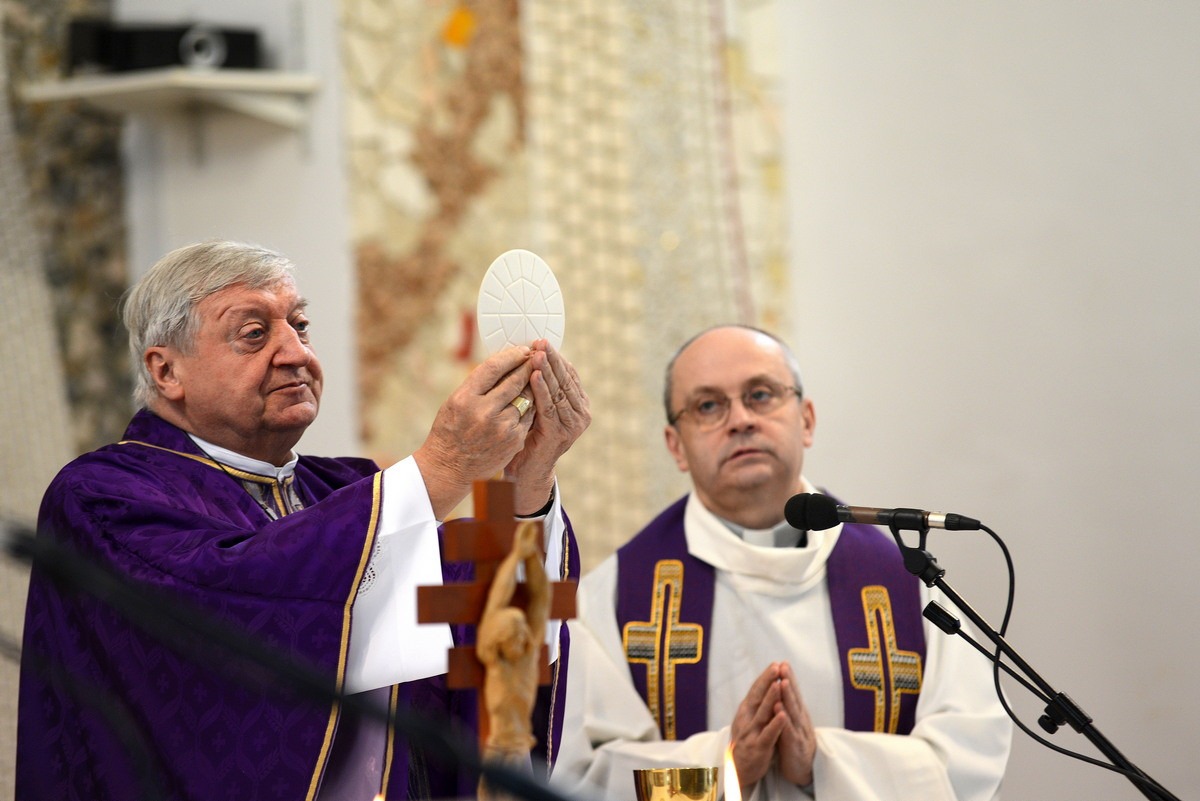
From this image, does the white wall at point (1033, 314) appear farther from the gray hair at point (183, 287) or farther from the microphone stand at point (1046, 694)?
the gray hair at point (183, 287)

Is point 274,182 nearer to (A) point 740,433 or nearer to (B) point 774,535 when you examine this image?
(A) point 740,433

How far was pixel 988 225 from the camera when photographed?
18.2 ft

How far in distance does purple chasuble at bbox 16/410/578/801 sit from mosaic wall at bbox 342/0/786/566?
3170mm

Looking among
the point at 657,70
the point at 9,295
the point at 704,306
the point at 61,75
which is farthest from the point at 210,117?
the point at 704,306

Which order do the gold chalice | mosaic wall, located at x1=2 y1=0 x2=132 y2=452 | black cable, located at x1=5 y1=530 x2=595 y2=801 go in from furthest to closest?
mosaic wall, located at x1=2 y1=0 x2=132 y2=452, the gold chalice, black cable, located at x1=5 y1=530 x2=595 y2=801

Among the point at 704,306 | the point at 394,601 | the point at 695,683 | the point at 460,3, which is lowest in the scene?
the point at 695,683

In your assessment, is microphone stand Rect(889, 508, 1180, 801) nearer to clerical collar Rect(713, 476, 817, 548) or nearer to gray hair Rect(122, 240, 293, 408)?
clerical collar Rect(713, 476, 817, 548)

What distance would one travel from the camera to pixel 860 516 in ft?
9.37

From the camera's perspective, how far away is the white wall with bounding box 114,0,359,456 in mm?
6125

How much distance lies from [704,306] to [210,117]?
259 centimetres

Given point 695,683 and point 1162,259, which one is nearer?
point 695,683

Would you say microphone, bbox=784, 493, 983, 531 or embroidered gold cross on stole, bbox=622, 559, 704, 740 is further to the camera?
embroidered gold cross on stole, bbox=622, 559, 704, 740

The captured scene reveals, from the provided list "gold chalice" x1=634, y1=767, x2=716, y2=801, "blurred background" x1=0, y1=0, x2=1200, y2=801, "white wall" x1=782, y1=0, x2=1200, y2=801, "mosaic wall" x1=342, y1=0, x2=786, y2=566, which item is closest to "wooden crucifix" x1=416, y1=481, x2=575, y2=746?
"gold chalice" x1=634, y1=767, x2=716, y2=801

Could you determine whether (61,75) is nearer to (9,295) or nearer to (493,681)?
(9,295)
